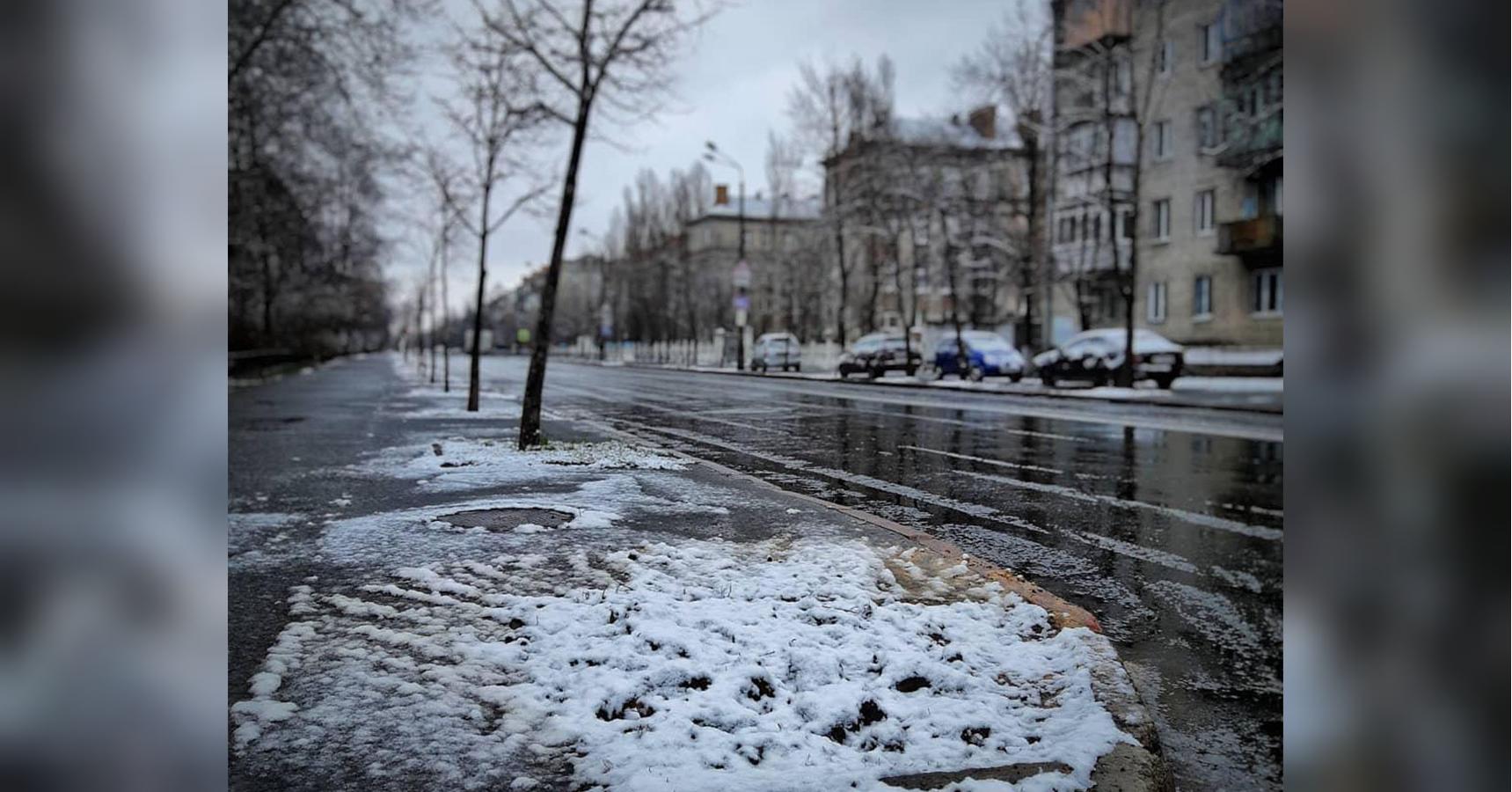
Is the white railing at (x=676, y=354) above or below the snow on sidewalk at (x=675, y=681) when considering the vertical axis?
above

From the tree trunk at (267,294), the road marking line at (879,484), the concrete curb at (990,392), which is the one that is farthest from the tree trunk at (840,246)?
the road marking line at (879,484)

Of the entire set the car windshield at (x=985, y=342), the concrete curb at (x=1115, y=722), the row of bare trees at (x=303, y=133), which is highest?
the row of bare trees at (x=303, y=133)

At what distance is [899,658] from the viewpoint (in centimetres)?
285

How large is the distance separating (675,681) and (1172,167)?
25306 mm

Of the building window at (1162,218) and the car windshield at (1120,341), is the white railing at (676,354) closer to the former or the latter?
the car windshield at (1120,341)

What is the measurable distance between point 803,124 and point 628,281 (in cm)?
884

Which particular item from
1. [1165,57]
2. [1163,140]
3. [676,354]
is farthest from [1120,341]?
[676,354]

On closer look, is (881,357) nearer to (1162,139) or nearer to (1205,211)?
(1205,211)

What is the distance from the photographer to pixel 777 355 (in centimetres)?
2616

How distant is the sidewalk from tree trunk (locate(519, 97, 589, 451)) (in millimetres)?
3132

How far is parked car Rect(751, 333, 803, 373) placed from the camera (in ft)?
83.7

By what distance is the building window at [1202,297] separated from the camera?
78.2ft

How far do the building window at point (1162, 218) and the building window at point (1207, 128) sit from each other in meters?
1.93
